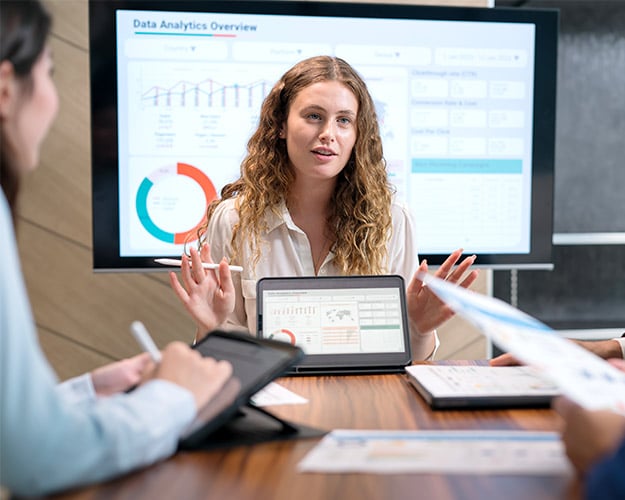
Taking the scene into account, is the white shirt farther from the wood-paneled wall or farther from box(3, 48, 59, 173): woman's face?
box(3, 48, 59, 173): woman's face

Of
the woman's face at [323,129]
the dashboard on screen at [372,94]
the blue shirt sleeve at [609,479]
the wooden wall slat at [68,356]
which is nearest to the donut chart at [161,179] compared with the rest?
the dashboard on screen at [372,94]

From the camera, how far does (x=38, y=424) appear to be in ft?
2.08

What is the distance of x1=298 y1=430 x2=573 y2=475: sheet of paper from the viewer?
0.78 metres

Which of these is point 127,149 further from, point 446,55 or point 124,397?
point 124,397

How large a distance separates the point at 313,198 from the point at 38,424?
1.52m

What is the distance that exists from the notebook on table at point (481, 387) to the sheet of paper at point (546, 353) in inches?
7.8

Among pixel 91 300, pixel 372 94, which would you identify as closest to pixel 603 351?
pixel 372 94

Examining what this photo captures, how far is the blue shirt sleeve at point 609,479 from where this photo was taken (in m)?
0.62

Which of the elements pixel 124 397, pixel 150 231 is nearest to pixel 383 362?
pixel 124 397

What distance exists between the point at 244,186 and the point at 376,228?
46 cm

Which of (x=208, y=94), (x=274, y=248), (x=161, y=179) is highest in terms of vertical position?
(x=208, y=94)

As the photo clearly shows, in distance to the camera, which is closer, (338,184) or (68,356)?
(338,184)

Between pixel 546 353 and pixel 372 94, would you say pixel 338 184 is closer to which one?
pixel 372 94

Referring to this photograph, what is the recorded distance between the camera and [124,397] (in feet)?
2.56
